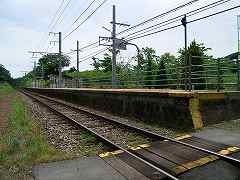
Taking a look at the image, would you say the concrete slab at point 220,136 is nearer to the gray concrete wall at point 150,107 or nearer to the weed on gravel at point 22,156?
the gray concrete wall at point 150,107

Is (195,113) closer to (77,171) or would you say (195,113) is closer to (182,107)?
(182,107)

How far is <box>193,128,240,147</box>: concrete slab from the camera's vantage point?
8.35 m

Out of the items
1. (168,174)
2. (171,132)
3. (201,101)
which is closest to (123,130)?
(171,132)

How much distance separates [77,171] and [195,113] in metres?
5.19

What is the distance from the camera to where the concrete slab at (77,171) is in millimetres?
5879

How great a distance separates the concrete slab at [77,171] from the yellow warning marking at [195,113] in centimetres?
414

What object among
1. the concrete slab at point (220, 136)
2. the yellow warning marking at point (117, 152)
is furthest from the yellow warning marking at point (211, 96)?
the yellow warning marking at point (117, 152)

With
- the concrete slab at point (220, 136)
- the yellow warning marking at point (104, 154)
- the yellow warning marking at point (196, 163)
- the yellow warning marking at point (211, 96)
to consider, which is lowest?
the yellow warning marking at point (104, 154)

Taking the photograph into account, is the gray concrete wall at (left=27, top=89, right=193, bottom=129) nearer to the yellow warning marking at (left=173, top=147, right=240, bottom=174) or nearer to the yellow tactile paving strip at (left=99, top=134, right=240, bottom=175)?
the yellow tactile paving strip at (left=99, top=134, right=240, bottom=175)

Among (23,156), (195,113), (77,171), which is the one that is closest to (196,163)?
(77,171)

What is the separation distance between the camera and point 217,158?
6.75 m

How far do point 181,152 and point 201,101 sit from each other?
3564 mm

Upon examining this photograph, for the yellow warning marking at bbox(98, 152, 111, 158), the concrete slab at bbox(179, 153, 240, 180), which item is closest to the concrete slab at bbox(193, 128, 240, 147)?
the concrete slab at bbox(179, 153, 240, 180)

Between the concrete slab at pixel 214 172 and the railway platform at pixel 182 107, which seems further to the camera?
the railway platform at pixel 182 107
